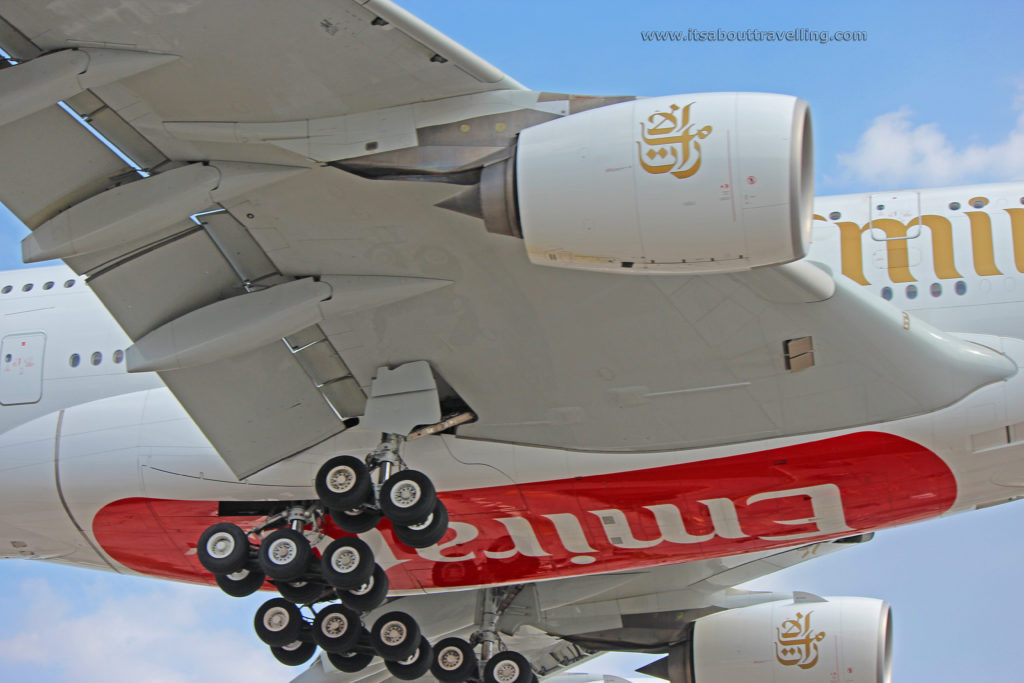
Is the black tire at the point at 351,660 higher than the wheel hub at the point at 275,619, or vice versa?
the wheel hub at the point at 275,619

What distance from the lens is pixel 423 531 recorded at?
1028 cm

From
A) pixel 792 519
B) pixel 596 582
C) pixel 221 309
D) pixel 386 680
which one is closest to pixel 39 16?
pixel 221 309

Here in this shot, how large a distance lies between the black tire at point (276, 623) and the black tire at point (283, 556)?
1258 millimetres

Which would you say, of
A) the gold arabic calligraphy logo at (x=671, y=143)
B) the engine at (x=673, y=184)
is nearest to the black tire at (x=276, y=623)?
the engine at (x=673, y=184)

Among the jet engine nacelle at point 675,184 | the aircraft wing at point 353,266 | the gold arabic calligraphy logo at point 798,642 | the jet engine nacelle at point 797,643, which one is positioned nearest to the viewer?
the jet engine nacelle at point 675,184

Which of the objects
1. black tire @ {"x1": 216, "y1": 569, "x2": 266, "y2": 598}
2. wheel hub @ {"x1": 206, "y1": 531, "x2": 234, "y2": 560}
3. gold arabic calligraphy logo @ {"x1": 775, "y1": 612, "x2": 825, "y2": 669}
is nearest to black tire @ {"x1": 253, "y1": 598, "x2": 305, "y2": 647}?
black tire @ {"x1": 216, "y1": 569, "x2": 266, "y2": 598}

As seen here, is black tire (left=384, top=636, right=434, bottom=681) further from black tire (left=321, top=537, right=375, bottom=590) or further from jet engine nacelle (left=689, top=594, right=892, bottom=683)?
jet engine nacelle (left=689, top=594, right=892, bottom=683)

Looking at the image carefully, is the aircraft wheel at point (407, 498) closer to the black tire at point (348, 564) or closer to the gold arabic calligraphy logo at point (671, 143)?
the black tire at point (348, 564)

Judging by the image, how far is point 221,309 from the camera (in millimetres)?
9984

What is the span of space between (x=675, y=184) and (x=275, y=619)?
6.79 m

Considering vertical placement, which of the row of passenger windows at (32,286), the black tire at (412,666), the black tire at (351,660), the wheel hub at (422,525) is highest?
the row of passenger windows at (32,286)

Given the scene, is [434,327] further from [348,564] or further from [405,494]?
[348,564]

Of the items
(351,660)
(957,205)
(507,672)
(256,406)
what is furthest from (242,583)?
(957,205)

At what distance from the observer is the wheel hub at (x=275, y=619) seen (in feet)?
39.6
